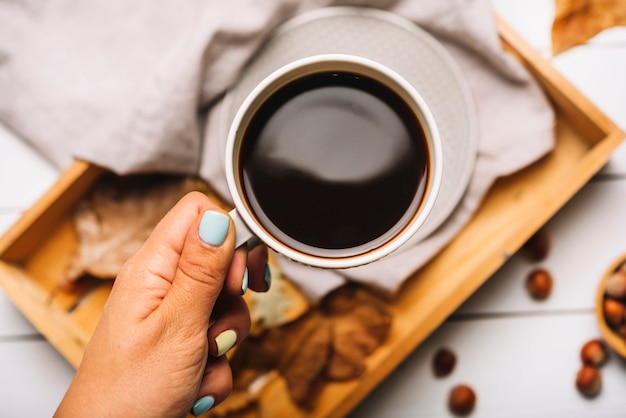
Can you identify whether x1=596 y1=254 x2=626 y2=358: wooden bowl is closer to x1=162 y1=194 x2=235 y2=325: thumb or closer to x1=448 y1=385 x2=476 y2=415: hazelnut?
x1=448 y1=385 x2=476 y2=415: hazelnut

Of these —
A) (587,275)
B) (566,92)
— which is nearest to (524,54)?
(566,92)

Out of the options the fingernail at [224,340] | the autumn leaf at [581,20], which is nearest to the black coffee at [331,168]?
the fingernail at [224,340]

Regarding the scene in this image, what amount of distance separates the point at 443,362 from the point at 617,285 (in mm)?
233

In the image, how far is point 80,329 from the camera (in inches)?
25.7

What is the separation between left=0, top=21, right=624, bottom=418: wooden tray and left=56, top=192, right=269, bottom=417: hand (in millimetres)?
195

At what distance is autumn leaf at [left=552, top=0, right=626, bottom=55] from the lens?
0.65 metres

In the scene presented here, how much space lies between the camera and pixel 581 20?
2.18 ft

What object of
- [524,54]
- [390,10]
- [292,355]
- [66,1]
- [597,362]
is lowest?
[597,362]

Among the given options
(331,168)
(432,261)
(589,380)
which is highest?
(331,168)

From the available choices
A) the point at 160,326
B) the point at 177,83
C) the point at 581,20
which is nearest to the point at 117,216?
the point at 177,83

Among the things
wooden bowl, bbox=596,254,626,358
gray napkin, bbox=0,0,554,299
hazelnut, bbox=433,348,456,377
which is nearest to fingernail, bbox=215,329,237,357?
gray napkin, bbox=0,0,554,299

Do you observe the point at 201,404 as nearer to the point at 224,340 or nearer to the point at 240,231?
the point at 224,340

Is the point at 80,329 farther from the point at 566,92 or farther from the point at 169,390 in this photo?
the point at 566,92

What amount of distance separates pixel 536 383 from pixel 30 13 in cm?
83
